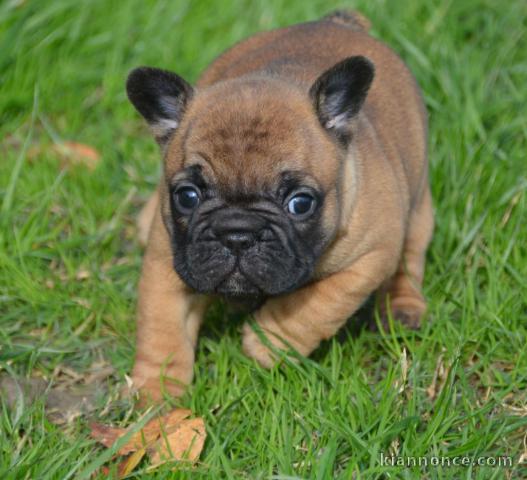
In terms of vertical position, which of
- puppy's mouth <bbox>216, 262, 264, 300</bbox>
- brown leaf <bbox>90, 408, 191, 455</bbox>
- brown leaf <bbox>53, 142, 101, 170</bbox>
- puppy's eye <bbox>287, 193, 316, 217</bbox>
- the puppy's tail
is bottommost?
brown leaf <bbox>90, 408, 191, 455</bbox>

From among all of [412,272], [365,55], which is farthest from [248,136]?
[412,272]

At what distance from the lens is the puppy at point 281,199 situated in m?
4.80

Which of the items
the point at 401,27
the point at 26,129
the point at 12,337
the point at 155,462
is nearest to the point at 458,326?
the point at 155,462

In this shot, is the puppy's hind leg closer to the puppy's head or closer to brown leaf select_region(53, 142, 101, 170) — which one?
the puppy's head

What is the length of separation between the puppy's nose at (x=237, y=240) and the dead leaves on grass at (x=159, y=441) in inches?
33.6

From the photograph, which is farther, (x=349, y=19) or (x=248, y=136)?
(x=349, y=19)

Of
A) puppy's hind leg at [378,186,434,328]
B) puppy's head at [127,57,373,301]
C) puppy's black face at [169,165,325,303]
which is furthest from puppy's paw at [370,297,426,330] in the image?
puppy's black face at [169,165,325,303]

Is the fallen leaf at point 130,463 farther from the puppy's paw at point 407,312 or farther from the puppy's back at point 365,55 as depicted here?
the puppy's back at point 365,55

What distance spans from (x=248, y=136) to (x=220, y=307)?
151 centimetres

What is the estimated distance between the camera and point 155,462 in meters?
4.71

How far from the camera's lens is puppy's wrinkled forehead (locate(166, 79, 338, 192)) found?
15.6 feet

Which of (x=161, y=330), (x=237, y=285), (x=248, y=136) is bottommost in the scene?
(x=161, y=330)

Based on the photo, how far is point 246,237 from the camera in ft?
15.6

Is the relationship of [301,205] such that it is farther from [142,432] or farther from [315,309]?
[142,432]
